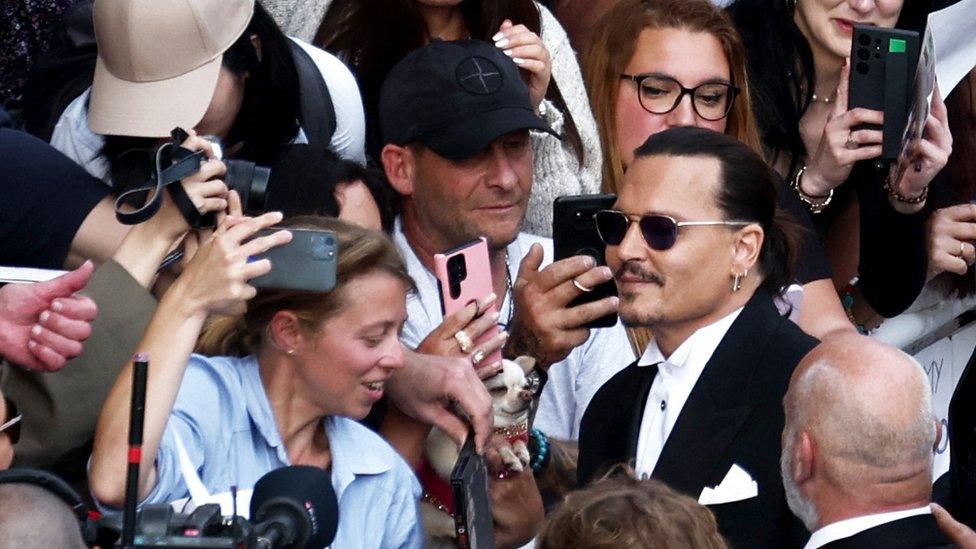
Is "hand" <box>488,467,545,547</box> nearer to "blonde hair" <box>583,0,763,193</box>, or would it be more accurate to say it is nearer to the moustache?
the moustache

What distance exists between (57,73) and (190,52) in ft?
2.02

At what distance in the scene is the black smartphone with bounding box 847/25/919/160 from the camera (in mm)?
5379

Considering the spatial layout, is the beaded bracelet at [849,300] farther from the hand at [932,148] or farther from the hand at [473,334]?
the hand at [473,334]

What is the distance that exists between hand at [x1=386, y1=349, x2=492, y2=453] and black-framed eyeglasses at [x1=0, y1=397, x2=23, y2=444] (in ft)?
3.05

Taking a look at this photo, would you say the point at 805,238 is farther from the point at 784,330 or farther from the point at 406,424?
the point at 406,424

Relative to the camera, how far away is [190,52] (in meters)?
4.59

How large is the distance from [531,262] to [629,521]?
4.94 ft

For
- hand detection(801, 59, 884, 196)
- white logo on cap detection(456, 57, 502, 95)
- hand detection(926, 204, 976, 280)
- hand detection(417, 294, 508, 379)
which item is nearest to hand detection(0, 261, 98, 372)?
hand detection(417, 294, 508, 379)

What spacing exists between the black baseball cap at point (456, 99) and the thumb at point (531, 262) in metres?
0.32

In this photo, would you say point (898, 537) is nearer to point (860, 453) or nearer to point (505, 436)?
point (860, 453)

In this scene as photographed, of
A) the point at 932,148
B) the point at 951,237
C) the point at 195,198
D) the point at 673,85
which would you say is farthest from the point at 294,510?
the point at 951,237

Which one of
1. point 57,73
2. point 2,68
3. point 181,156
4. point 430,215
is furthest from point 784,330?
point 2,68

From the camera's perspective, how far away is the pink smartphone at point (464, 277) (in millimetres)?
4562

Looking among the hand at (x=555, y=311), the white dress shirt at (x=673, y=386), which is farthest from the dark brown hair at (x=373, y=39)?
the white dress shirt at (x=673, y=386)
